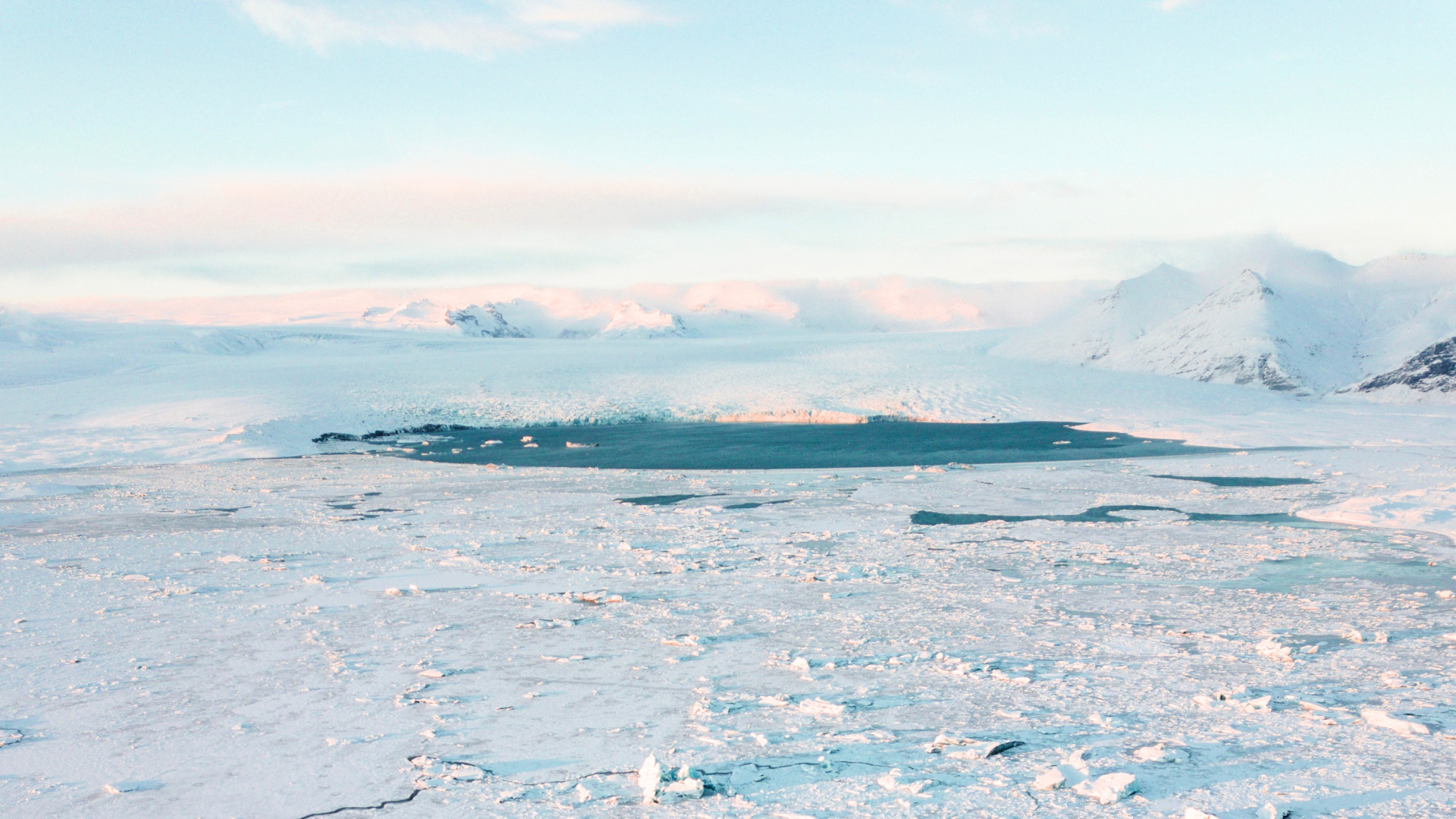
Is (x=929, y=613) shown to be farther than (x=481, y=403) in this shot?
No

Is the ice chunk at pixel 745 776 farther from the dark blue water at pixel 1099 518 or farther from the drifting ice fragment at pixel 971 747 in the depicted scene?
→ the dark blue water at pixel 1099 518

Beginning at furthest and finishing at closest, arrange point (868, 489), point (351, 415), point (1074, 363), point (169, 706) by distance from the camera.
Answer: point (1074, 363) → point (351, 415) → point (868, 489) → point (169, 706)

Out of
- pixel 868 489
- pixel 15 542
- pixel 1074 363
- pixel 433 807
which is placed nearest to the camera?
pixel 433 807

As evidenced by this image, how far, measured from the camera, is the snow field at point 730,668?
552cm

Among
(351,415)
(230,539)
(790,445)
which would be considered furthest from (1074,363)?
(230,539)

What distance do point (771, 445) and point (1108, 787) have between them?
24.5 m

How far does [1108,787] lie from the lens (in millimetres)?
5285

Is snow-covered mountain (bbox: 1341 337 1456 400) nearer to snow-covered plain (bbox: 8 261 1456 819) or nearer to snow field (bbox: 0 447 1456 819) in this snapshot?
snow-covered plain (bbox: 8 261 1456 819)

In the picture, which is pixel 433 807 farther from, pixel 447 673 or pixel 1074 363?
pixel 1074 363

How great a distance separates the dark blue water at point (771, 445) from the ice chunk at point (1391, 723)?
17.3 m

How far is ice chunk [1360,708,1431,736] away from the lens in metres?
6.14

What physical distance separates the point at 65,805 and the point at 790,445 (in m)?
25.0

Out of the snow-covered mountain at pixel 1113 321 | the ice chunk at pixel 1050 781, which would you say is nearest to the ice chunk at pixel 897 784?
the ice chunk at pixel 1050 781

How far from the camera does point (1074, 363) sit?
6231 cm
